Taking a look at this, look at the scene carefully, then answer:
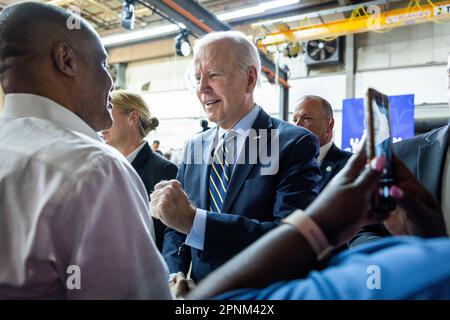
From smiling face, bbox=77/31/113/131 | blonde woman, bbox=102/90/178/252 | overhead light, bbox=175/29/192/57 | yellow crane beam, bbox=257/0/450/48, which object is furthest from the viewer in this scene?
yellow crane beam, bbox=257/0/450/48

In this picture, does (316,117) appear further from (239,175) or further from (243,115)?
(239,175)

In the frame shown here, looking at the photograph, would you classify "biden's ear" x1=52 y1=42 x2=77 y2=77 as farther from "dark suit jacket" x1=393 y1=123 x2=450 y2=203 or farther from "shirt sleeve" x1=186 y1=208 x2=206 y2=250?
"dark suit jacket" x1=393 y1=123 x2=450 y2=203

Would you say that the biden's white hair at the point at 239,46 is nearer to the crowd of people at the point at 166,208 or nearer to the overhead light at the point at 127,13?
the crowd of people at the point at 166,208

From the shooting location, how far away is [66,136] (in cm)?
81

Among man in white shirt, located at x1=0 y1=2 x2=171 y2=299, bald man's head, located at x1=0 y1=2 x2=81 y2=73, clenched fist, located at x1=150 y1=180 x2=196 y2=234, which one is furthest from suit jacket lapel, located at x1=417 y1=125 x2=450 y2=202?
bald man's head, located at x1=0 y1=2 x2=81 y2=73

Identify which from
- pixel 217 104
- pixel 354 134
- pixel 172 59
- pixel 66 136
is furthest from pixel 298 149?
→ pixel 172 59

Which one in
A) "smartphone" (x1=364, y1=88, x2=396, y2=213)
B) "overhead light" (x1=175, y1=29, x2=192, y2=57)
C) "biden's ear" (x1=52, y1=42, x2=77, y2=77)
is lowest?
"smartphone" (x1=364, y1=88, x2=396, y2=213)

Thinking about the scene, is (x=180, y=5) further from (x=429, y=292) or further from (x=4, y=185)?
(x=429, y=292)

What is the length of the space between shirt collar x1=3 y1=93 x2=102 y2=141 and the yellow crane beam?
19.2 feet

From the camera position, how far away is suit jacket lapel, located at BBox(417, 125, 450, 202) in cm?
117

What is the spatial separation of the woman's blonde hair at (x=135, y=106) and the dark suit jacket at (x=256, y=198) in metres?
1.08

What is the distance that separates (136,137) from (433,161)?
1.72 metres

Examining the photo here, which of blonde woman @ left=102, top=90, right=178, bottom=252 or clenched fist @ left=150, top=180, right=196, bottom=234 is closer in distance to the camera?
clenched fist @ left=150, top=180, right=196, bottom=234
